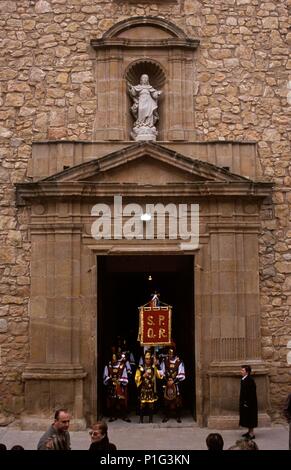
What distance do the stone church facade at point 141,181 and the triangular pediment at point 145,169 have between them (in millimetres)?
24

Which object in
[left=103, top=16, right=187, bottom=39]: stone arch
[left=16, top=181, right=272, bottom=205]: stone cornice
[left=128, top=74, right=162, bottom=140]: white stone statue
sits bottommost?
[left=16, top=181, right=272, bottom=205]: stone cornice

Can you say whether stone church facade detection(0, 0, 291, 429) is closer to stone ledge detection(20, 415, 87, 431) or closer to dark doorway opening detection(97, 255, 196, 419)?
stone ledge detection(20, 415, 87, 431)

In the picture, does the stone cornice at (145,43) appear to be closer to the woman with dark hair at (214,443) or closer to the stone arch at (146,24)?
the stone arch at (146,24)

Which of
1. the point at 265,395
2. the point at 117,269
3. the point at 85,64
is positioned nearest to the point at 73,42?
the point at 85,64

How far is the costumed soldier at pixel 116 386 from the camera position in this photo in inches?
426

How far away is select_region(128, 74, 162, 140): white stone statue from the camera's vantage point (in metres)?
11.1

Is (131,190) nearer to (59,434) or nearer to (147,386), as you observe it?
(147,386)

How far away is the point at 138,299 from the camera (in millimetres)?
15836

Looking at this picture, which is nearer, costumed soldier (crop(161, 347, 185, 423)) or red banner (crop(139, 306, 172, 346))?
costumed soldier (crop(161, 347, 185, 423))

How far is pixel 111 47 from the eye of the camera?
36.6 feet

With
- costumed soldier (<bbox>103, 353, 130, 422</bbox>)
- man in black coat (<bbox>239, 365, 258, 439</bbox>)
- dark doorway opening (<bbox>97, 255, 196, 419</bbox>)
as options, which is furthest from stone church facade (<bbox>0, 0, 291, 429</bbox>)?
man in black coat (<bbox>239, 365, 258, 439</bbox>)

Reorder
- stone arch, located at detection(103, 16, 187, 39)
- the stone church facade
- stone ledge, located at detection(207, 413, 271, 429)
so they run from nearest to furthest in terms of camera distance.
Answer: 1. stone ledge, located at detection(207, 413, 271, 429)
2. the stone church facade
3. stone arch, located at detection(103, 16, 187, 39)

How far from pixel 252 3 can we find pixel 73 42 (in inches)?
130

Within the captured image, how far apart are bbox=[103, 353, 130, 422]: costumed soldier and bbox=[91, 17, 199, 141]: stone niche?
3.93 m
